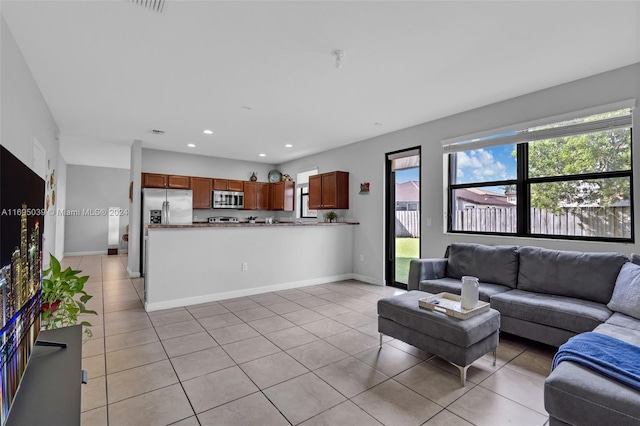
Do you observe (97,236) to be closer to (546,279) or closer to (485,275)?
(485,275)

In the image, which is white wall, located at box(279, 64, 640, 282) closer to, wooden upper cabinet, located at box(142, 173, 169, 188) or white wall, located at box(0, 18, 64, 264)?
wooden upper cabinet, located at box(142, 173, 169, 188)

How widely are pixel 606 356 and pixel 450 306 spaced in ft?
3.13

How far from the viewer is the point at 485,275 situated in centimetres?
348

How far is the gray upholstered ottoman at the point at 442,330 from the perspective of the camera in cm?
222

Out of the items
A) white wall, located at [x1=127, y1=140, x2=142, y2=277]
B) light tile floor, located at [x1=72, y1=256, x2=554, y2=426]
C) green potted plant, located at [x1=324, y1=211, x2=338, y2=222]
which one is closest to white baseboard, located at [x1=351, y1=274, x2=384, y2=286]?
green potted plant, located at [x1=324, y1=211, x2=338, y2=222]

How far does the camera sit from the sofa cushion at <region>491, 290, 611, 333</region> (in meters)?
2.42

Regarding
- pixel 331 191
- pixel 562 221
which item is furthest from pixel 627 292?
pixel 331 191

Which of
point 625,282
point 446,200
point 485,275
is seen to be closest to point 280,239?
point 446,200

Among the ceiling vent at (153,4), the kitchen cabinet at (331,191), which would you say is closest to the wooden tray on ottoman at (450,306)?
the ceiling vent at (153,4)

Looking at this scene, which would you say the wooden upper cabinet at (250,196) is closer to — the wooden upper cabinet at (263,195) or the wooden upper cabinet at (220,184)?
the wooden upper cabinet at (263,195)

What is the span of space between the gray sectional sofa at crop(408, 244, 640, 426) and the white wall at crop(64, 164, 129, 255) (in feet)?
30.1

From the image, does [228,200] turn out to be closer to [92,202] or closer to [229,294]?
[229,294]

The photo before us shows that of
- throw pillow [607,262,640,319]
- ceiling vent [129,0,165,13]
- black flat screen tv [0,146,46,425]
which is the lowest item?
throw pillow [607,262,640,319]

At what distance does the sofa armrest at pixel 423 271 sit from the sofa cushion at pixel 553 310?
810 mm
